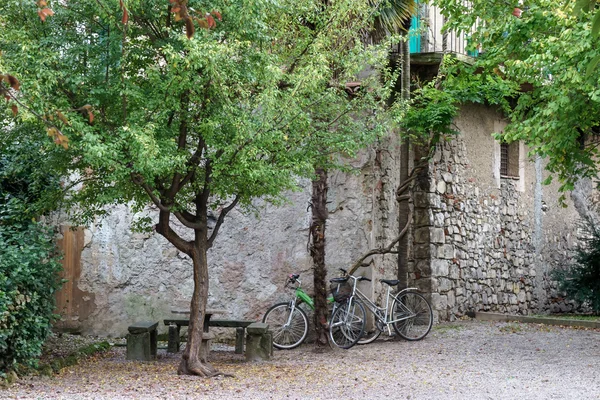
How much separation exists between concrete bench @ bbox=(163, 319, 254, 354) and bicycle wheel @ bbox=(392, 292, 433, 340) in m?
2.33

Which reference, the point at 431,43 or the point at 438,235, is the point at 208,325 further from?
the point at 431,43

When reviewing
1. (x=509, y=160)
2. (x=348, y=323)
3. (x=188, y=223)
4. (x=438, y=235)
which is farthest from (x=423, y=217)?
(x=188, y=223)

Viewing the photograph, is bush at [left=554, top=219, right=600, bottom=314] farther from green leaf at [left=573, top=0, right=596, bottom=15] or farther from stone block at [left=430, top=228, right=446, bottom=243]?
green leaf at [left=573, top=0, right=596, bottom=15]

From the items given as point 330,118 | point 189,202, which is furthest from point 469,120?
point 189,202

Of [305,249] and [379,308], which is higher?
Result: [305,249]

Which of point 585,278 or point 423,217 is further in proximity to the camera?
point 585,278

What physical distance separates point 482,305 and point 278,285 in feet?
16.7

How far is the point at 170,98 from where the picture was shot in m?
7.29

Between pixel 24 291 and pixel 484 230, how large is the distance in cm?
954

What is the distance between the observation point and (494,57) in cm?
1062

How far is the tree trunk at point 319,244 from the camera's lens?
33.3ft

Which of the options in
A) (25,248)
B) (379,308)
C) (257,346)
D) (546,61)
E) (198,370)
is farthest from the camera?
(379,308)

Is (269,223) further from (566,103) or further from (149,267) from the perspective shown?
(566,103)

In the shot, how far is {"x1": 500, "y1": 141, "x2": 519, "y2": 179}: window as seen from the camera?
15.6 metres
